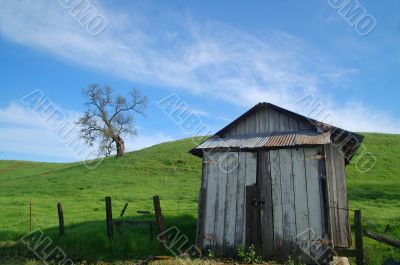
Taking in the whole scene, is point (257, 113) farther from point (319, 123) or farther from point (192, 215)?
point (192, 215)

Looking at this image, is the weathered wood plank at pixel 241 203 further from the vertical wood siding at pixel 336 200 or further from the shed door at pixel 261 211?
the vertical wood siding at pixel 336 200

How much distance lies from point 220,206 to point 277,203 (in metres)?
2.01

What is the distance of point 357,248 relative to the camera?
10.5 meters

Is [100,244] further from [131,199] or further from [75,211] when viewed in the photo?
[131,199]

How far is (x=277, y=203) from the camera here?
1237 cm

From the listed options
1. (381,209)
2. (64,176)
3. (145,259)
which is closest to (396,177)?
(381,209)

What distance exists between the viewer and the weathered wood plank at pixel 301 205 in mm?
11680

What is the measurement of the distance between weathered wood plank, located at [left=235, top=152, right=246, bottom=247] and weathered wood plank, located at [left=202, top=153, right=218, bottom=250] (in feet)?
2.84

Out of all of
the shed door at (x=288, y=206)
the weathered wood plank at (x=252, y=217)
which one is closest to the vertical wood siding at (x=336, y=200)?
the shed door at (x=288, y=206)

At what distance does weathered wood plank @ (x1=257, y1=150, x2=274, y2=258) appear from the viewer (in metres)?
12.2

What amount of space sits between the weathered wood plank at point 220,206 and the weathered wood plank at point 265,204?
1298mm

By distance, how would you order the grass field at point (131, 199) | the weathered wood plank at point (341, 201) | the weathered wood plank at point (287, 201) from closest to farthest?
the weathered wood plank at point (287, 201) < the grass field at point (131, 199) < the weathered wood plank at point (341, 201)

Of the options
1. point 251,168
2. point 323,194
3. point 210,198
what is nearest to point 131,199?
point 210,198

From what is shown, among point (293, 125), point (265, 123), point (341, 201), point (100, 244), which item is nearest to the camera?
point (293, 125)
